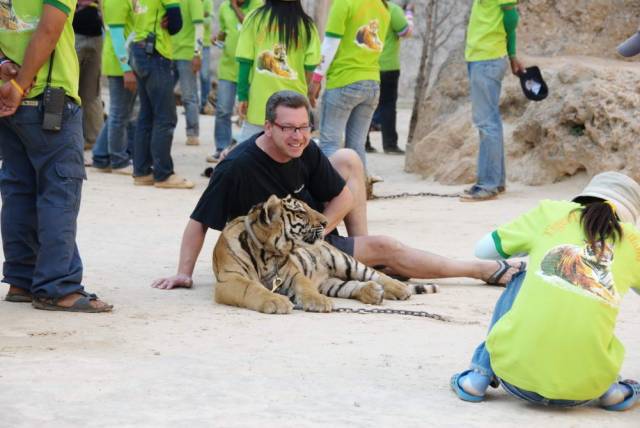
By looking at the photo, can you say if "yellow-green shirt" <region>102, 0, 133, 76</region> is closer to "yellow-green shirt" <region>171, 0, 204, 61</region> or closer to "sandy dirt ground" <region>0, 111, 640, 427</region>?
"yellow-green shirt" <region>171, 0, 204, 61</region>

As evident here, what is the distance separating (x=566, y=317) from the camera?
160 inches

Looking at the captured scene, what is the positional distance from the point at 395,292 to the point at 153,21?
5157 mm

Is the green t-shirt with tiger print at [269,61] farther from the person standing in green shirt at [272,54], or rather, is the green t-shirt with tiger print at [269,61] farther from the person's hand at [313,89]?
the person's hand at [313,89]

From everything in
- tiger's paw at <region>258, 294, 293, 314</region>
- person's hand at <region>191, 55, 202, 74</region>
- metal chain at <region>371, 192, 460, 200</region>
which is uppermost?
person's hand at <region>191, 55, 202, 74</region>

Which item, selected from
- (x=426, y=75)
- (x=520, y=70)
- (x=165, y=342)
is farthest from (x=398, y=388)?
(x=426, y=75)

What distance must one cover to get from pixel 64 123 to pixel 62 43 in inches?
15.4

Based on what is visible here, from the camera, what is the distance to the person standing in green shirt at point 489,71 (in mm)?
10352

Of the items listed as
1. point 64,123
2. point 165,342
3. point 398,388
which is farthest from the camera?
point 64,123

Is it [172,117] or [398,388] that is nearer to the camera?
[398,388]

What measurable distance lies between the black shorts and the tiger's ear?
0.72 metres

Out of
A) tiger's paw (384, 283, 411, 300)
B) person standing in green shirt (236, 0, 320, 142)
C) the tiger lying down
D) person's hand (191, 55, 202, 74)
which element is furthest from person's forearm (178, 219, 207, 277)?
person's hand (191, 55, 202, 74)

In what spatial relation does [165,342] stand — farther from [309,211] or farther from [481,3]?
[481,3]

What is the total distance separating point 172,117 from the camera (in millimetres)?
10969

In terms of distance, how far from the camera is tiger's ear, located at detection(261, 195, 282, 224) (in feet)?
20.1
